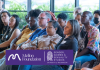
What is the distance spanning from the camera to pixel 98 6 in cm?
382

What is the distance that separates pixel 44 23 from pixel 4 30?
117 centimetres

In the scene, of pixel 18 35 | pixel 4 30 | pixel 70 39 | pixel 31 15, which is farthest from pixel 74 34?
pixel 4 30

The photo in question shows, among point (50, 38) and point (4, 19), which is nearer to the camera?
point (50, 38)

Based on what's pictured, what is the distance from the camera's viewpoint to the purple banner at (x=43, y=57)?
144 cm

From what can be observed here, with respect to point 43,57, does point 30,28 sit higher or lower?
higher

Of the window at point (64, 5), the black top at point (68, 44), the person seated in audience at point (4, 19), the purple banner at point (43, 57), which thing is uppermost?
the window at point (64, 5)

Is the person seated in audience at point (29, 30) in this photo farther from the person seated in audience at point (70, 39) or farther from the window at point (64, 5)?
the window at point (64, 5)

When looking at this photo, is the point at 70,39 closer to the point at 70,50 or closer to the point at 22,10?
the point at 70,50

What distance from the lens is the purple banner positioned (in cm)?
144

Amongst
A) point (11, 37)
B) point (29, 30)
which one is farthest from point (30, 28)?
point (11, 37)

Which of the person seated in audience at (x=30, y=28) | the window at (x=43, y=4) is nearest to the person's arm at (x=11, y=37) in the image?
the person seated in audience at (x=30, y=28)

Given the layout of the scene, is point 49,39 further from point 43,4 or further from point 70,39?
point 43,4

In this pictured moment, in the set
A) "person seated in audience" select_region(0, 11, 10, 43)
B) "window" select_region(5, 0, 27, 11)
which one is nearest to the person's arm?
"person seated in audience" select_region(0, 11, 10, 43)

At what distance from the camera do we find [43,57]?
4.81 feet
